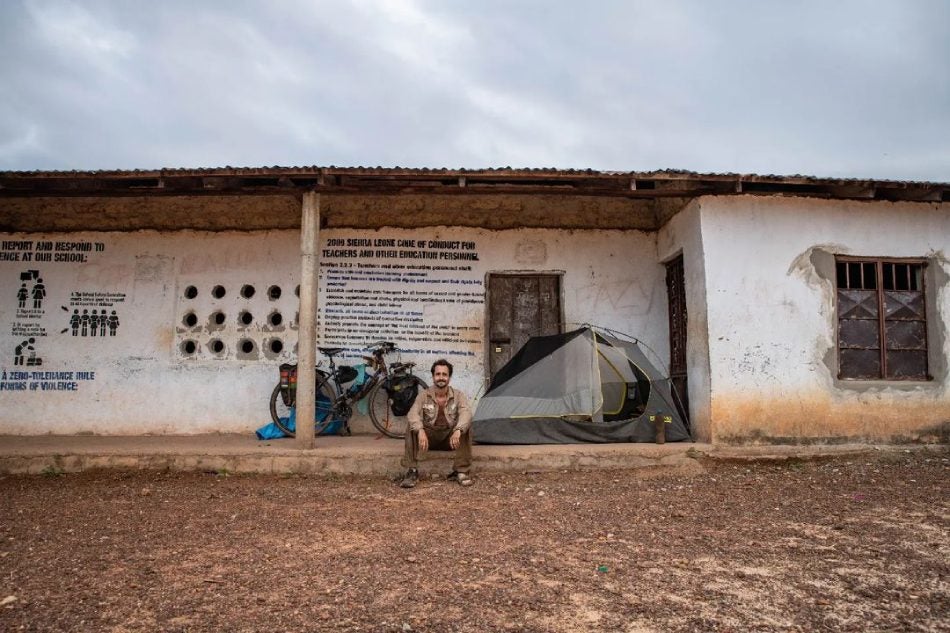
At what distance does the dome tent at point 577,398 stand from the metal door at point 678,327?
478 millimetres

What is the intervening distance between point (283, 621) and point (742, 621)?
1859 millimetres

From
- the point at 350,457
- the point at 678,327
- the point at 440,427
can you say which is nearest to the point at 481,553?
the point at 440,427

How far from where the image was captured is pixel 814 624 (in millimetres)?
2789

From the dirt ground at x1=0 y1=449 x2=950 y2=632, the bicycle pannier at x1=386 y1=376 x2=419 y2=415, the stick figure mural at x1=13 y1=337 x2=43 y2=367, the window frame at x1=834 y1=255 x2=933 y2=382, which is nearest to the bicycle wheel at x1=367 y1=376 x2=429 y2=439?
the bicycle pannier at x1=386 y1=376 x2=419 y2=415

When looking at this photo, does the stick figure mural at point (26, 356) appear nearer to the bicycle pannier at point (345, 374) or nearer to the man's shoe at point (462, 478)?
the bicycle pannier at point (345, 374)

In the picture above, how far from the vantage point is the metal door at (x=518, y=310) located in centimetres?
809

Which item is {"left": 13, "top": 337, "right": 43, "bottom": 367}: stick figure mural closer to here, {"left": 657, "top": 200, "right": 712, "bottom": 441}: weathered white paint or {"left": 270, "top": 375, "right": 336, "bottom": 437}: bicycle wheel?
{"left": 270, "top": 375, "right": 336, "bottom": 437}: bicycle wheel

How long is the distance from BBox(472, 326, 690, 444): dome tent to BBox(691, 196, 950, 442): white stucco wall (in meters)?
0.63

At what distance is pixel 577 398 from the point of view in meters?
6.86

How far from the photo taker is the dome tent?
6.72 meters

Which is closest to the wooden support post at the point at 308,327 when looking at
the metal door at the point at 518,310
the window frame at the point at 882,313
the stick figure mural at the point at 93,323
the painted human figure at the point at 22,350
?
the metal door at the point at 518,310

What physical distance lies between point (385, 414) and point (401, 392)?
0.47 meters

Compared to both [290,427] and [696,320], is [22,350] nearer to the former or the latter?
[290,427]

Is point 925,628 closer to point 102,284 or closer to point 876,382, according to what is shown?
point 876,382
